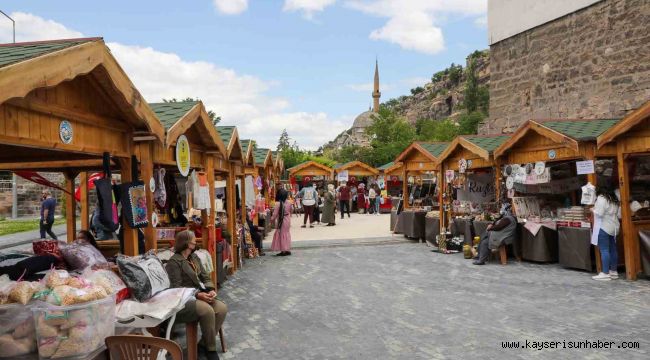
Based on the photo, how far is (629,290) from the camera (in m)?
7.34

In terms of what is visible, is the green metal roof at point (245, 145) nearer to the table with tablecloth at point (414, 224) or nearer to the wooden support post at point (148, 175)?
the table with tablecloth at point (414, 224)

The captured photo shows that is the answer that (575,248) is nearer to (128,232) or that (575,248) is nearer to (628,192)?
(628,192)

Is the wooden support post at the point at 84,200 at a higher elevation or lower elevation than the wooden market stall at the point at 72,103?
lower

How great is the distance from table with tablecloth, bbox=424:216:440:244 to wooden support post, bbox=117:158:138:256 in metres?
9.27

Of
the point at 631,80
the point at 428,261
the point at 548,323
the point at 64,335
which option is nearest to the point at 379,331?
the point at 548,323

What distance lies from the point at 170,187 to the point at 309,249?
4.63 meters

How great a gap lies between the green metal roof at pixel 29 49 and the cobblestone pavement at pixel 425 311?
3182mm

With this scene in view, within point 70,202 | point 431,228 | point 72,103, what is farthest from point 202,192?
point 431,228

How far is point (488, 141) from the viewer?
1188cm

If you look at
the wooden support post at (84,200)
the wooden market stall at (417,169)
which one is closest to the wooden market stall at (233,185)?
the wooden support post at (84,200)

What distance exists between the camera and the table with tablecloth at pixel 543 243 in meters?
9.64

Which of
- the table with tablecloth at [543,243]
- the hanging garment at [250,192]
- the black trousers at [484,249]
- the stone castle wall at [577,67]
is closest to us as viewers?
the table with tablecloth at [543,243]

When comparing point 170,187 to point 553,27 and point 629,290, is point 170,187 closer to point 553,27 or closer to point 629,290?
point 629,290

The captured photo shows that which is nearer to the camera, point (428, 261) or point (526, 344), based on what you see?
point (526, 344)
